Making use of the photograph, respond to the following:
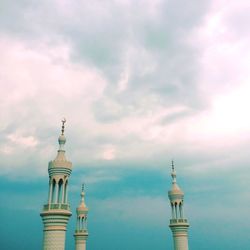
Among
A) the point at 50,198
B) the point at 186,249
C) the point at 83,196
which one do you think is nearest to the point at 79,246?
the point at 83,196

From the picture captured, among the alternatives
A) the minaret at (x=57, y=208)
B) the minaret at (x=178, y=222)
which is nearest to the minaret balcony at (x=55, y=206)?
the minaret at (x=57, y=208)

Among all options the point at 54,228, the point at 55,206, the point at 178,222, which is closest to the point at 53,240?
the point at 54,228

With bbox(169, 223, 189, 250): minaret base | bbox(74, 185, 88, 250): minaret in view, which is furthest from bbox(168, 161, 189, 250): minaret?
bbox(74, 185, 88, 250): minaret

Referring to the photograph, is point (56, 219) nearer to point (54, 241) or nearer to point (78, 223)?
point (54, 241)

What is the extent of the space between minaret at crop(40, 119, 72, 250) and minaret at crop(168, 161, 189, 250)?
2159 cm

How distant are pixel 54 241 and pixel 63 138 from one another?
1036cm

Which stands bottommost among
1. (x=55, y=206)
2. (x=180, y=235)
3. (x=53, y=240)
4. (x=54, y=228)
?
(x=53, y=240)

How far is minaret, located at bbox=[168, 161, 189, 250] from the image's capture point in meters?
48.8

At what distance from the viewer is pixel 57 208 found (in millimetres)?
32281

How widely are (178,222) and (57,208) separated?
22.9 m

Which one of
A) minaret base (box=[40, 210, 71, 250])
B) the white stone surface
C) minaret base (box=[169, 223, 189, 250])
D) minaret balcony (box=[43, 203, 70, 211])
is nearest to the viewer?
the white stone surface

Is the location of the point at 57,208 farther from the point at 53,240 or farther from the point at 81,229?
the point at 81,229

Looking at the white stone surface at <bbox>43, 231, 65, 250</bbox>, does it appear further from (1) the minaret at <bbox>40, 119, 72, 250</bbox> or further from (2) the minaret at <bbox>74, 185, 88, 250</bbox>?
(2) the minaret at <bbox>74, 185, 88, 250</bbox>

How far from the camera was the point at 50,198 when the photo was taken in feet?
109
